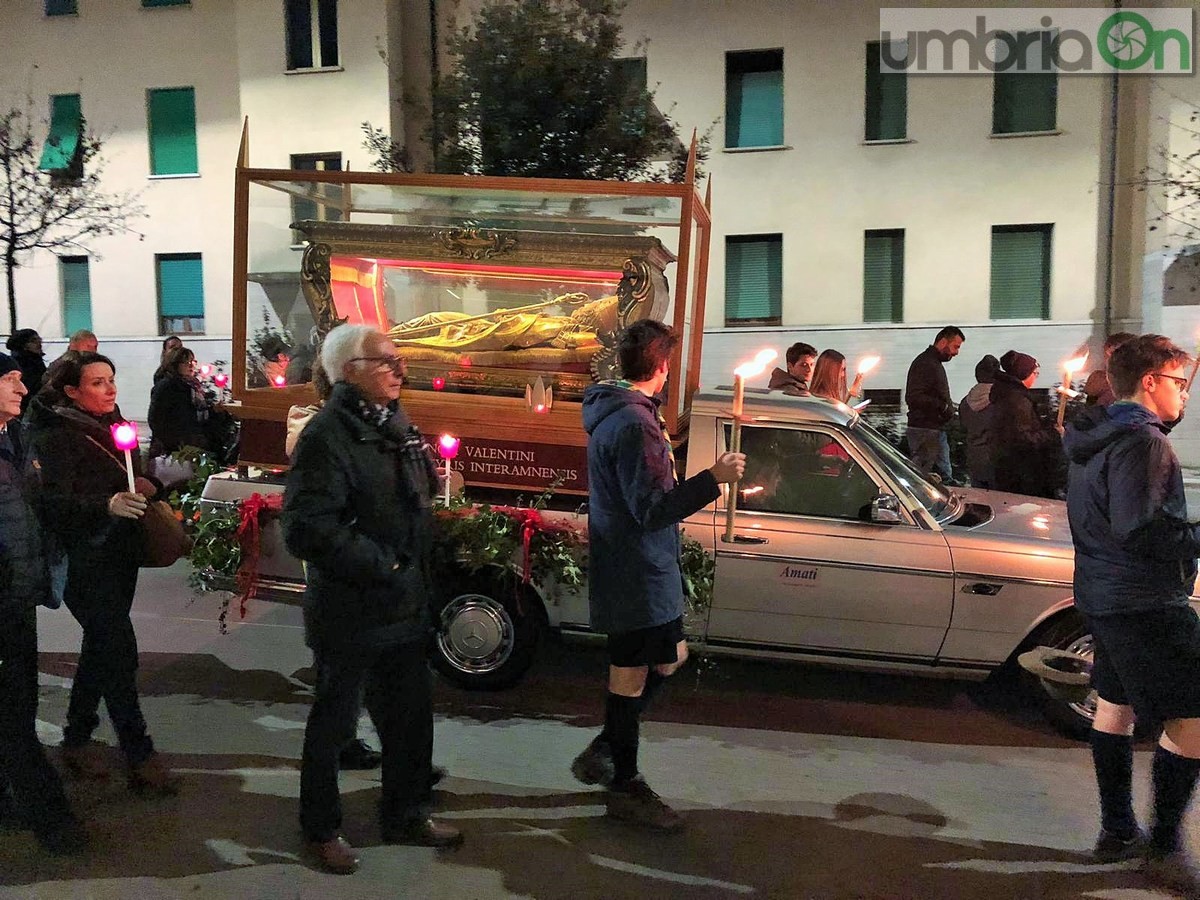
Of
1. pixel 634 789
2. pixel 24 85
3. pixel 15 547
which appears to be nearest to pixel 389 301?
pixel 15 547

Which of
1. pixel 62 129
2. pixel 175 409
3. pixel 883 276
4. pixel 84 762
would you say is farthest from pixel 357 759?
pixel 62 129

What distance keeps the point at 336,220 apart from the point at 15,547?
10.4 ft

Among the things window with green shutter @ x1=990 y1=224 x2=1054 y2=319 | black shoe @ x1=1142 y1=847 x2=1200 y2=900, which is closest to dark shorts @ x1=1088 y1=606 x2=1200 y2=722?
black shoe @ x1=1142 y1=847 x2=1200 y2=900

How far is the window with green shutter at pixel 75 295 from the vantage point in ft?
62.4

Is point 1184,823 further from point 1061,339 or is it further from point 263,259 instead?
point 1061,339

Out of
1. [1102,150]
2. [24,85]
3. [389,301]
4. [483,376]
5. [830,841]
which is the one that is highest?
[24,85]

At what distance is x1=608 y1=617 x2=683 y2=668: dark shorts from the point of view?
3.39 metres

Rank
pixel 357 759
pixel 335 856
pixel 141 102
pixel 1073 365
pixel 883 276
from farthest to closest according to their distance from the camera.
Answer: pixel 141 102, pixel 883 276, pixel 1073 365, pixel 357 759, pixel 335 856

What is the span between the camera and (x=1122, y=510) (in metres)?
2.95

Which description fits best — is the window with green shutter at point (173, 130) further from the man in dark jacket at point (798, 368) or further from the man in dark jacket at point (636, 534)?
the man in dark jacket at point (636, 534)

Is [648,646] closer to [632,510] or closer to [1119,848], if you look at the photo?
[632,510]

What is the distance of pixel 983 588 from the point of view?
4.34 m

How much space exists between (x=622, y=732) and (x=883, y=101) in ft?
48.2

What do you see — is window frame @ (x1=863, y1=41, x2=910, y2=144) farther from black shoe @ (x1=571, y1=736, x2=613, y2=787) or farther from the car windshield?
black shoe @ (x1=571, y1=736, x2=613, y2=787)
